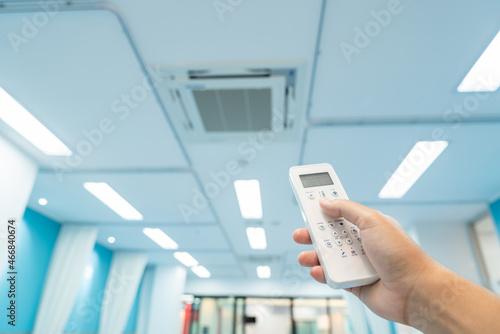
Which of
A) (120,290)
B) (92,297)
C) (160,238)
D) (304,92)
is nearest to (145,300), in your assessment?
(120,290)

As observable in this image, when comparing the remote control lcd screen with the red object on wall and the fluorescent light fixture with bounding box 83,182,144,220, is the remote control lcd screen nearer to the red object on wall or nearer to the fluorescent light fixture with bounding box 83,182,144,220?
the fluorescent light fixture with bounding box 83,182,144,220

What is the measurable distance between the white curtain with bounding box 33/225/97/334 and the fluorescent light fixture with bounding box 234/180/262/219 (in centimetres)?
275

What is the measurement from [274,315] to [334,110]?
29.4 feet

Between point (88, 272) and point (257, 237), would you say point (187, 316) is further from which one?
point (257, 237)

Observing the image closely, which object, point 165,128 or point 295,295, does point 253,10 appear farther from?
point 295,295

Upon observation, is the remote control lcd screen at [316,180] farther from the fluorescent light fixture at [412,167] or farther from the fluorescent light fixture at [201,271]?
the fluorescent light fixture at [201,271]

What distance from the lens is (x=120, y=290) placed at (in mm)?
6770

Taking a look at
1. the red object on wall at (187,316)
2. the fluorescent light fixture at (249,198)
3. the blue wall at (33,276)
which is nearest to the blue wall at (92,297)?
the blue wall at (33,276)

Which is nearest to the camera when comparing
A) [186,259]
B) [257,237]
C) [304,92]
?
[304,92]

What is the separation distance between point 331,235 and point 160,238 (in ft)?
Result: 18.6

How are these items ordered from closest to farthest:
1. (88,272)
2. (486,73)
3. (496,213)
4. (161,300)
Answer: (486,73), (496,213), (88,272), (161,300)

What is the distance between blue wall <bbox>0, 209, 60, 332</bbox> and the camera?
14.9 ft

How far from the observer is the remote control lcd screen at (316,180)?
1.26 m

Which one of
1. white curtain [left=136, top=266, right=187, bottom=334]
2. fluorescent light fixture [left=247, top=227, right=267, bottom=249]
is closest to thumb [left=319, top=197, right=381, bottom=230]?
fluorescent light fixture [left=247, top=227, right=267, bottom=249]
